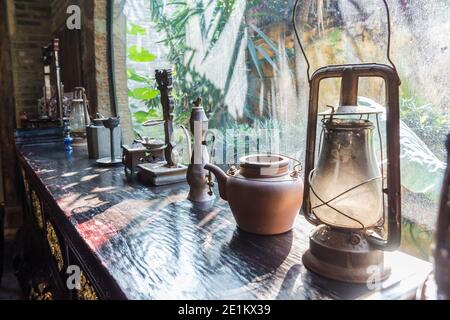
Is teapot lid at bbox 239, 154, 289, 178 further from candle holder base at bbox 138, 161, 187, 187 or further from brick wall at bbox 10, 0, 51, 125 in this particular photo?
brick wall at bbox 10, 0, 51, 125

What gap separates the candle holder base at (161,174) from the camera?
1.57 m

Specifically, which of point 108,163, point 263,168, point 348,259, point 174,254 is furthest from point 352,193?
point 108,163

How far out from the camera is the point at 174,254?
35.8 inches

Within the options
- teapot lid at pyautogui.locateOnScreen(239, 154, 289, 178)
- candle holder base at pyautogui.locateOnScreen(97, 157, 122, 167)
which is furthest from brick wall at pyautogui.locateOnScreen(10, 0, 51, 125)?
teapot lid at pyautogui.locateOnScreen(239, 154, 289, 178)

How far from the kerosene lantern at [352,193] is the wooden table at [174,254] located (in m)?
0.04

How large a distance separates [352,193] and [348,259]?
13cm

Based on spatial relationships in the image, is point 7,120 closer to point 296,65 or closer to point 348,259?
point 296,65

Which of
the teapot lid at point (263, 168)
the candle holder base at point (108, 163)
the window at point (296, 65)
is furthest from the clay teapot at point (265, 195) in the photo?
the candle holder base at point (108, 163)

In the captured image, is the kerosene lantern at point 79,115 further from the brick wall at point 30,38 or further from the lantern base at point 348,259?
the lantern base at point 348,259

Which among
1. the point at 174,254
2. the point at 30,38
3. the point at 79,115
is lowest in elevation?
the point at 174,254

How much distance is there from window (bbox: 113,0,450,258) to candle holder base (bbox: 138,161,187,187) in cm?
32

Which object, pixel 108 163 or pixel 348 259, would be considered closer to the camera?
pixel 348 259

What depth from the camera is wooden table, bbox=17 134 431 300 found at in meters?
0.74
